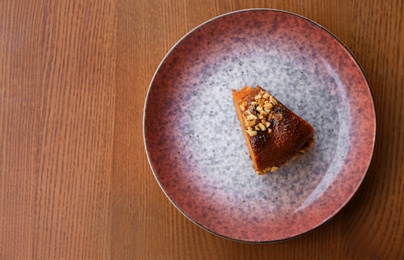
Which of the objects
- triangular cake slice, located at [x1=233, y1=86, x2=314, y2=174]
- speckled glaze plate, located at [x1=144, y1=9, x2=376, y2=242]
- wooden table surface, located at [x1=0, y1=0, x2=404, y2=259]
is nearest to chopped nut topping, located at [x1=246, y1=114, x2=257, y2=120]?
triangular cake slice, located at [x1=233, y1=86, x2=314, y2=174]

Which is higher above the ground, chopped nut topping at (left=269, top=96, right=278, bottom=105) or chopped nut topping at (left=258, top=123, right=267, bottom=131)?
chopped nut topping at (left=269, top=96, right=278, bottom=105)

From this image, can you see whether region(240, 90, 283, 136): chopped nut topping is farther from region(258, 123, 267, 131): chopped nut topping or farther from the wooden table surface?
the wooden table surface

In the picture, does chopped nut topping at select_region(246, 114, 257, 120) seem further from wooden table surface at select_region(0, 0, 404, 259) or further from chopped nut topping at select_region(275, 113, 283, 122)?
wooden table surface at select_region(0, 0, 404, 259)

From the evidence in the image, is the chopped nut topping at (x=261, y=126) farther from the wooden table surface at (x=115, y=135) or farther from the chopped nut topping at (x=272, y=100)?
the wooden table surface at (x=115, y=135)

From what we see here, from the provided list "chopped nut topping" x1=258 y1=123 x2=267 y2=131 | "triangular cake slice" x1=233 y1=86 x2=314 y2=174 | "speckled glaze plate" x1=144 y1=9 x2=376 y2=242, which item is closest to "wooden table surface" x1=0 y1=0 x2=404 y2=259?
"speckled glaze plate" x1=144 y1=9 x2=376 y2=242

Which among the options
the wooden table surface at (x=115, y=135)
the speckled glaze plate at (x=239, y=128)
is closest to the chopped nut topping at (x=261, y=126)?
the speckled glaze plate at (x=239, y=128)
